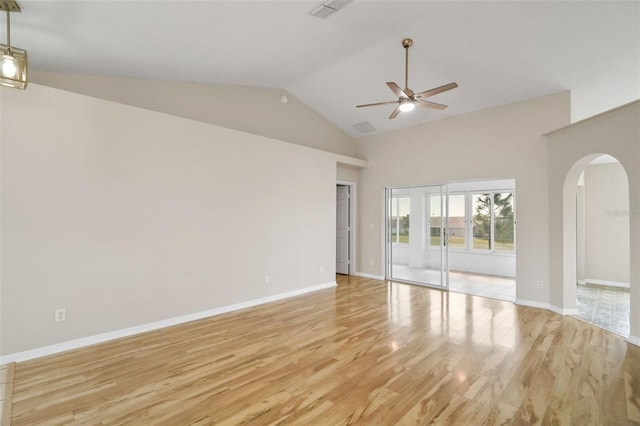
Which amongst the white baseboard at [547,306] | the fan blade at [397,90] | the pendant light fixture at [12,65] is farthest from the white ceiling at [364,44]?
the white baseboard at [547,306]

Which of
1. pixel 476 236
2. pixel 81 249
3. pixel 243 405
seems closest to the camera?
pixel 243 405

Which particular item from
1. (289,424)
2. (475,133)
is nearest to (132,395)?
(289,424)

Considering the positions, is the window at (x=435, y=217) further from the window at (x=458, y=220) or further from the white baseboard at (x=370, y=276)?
the window at (x=458, y=220)

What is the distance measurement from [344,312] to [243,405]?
2.49 metres

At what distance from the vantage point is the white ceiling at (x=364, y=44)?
2902mm

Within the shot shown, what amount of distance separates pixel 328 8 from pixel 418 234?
6.04 metres

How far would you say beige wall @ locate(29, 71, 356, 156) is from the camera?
3.89m

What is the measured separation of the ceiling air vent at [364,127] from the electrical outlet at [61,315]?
607 centimetres

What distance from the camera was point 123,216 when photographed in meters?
3.58

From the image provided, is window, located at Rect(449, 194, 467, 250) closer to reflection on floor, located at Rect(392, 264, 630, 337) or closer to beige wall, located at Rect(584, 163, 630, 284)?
reflection on floor, located at Rect(392, 264, 630, 337)

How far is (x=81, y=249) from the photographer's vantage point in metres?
3.29

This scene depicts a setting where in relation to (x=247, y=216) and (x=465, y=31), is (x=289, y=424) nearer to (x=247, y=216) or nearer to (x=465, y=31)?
(x=247, y=216)

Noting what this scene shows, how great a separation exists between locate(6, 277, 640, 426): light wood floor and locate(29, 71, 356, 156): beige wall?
10.7 feet

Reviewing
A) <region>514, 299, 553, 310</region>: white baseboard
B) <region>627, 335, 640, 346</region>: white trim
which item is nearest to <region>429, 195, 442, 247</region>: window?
<region>514, 299, 553, 310</region>: white baseboard
